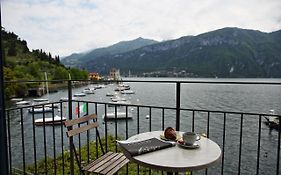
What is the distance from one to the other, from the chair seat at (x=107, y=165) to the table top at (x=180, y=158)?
0.70 meters

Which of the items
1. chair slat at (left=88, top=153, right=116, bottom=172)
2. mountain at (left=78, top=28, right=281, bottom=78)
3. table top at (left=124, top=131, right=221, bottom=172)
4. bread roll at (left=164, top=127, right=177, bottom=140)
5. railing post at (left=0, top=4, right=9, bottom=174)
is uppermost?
mountain at (left=78, top=28, right=281, bottom=78)

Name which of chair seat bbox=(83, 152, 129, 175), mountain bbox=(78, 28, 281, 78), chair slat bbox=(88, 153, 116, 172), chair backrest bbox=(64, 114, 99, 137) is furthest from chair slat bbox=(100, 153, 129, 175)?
mountain bbox=(78, 28, 281, 78)

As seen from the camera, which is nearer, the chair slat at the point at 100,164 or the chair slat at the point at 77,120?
Result: the chair slat at the point at 100,164

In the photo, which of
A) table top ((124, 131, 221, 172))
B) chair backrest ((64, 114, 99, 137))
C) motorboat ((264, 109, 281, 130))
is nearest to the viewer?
table top ((124, 131, 221, 172))

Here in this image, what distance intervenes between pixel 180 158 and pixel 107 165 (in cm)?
106

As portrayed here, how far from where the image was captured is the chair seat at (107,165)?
213 centimetres

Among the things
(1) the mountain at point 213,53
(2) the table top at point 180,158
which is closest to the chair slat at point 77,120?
(2) the table top at point 180,158

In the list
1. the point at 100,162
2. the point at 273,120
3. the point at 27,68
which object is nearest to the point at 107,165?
the point at 100,162

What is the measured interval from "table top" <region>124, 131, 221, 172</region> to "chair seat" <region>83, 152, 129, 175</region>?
0.70m

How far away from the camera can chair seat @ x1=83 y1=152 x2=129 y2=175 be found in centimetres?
213

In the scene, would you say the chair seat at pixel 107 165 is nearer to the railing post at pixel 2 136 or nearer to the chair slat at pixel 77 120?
the chair slat at pixel 77 120

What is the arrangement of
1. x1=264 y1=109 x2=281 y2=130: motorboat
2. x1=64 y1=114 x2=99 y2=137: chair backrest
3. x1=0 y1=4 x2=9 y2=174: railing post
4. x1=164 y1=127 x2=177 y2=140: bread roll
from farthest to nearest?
x1=64 y1=114 x2=99 y2=137: chair backrest, x1=264 y1=109 x2=281 y2=130: motorboat, x1=164 y1=127 x2=177 y2=140: bread roll, x1=0 y1=4 x2=9 y2=174: railing post

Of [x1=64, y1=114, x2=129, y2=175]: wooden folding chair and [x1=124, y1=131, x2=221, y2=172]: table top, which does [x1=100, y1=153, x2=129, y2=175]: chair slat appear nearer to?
[x1=64, y1=114, x2=129, y2=175]: wooden folding chair

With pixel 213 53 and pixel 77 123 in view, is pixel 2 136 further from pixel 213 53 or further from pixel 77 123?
pixel 213 53
